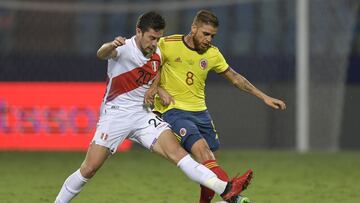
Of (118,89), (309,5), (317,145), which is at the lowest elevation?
(317,145)

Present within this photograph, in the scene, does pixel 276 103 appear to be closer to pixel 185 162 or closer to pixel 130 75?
pixel 185 162

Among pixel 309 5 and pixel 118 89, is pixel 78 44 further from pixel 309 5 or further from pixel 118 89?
pixel 118 89

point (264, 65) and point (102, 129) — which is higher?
point (102, 129)

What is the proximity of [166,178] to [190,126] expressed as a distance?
12.3 feet

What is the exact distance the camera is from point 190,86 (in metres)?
7.72

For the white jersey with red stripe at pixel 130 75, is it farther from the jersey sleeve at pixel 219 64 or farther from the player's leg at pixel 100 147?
the jersey sleeve at pixel 219 64

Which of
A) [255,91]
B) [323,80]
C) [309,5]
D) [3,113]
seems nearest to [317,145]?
[323,80]

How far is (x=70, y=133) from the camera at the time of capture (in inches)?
615

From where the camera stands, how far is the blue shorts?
7.56 metres

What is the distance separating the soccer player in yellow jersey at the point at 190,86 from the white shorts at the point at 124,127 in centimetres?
34

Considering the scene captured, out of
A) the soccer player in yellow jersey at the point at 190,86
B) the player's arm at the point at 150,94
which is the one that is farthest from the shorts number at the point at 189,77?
the player's arm at the point at 150,94

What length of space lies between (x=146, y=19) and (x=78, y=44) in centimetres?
1153

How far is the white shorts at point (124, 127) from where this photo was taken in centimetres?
719

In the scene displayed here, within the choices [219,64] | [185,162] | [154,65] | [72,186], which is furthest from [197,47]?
[72,186]
